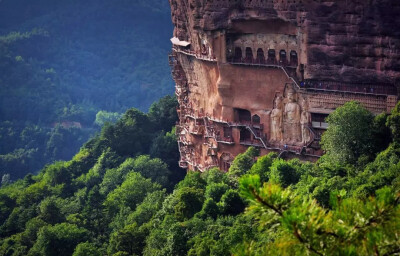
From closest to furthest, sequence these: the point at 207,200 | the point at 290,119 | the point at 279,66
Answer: the point at 207,200 < the point at 279,66 < the point at 290,119

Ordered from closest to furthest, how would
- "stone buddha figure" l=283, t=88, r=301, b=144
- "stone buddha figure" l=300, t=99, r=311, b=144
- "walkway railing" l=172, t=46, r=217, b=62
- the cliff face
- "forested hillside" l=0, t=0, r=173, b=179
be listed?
the cliff face, "stone buddha figure" l=300, t=99, r=311, b=144, "stone buddha figure" l=283, t=88, r=301, b=144, "walkway railing" l=172, t=46, r=217, b=62, "forested hillside" l=0, t=0, r=173, b=179

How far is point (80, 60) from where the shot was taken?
365 feet

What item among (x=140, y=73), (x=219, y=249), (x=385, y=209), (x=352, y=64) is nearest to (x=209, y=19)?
(x=352, y=64)

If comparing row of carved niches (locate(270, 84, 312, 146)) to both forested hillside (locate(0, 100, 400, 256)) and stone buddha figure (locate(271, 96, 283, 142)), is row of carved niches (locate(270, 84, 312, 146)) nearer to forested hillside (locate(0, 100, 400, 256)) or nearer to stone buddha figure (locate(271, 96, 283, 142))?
stone buddha figure (locate(271, 96, 283, 142))

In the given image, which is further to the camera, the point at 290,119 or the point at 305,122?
the point at 290,119

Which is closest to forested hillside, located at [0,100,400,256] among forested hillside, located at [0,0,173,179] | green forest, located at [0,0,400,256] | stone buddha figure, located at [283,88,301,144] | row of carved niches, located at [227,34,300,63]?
green forest, located at [0,0,400,256]

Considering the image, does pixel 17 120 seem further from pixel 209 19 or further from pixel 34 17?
pixel 209 19

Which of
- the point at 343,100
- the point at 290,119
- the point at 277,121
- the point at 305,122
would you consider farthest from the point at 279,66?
the point at 343,100

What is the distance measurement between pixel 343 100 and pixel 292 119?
8.25 ft

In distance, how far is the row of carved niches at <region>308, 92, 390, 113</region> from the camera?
1276 inches

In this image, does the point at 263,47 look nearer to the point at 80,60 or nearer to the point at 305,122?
the point at 305,122

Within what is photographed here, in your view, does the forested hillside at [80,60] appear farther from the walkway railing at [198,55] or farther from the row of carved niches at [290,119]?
the row of carved niches at [290,119]

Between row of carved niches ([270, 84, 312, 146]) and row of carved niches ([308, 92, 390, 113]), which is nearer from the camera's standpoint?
row of carved niches ([308, 92, 390, 113])

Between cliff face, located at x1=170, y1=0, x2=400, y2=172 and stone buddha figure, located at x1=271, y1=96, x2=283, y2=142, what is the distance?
0.04 metres
